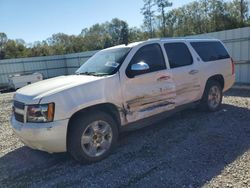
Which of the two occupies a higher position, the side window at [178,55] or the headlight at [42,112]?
the side window at [178,55]

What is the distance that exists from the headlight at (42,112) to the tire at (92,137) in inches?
16.5

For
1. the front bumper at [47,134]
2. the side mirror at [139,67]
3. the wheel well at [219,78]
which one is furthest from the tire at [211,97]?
Answer: the front bumper at [47,134]

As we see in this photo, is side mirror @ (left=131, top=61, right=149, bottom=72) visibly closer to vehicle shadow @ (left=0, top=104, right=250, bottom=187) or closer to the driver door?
the driver door

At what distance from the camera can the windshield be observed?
463 cm

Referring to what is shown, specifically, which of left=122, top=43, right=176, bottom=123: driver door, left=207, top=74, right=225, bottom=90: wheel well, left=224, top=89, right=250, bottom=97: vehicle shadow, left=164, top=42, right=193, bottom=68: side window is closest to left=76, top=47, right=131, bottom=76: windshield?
left=122, top=43, right=176, bottom=123: driver door

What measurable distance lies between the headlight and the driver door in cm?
130

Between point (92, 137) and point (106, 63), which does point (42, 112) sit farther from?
point (106, 63)

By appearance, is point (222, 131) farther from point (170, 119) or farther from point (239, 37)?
point (239, 37)

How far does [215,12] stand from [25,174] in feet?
114

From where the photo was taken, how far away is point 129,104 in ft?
15.1

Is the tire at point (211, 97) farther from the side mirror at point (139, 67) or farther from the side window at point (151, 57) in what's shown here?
the side mirror at point (139, 67)

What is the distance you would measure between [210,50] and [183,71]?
1.49 m

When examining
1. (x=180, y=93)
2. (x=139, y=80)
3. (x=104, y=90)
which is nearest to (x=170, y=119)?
(x=180, y=93)

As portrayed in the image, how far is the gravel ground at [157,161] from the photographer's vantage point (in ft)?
11.6
